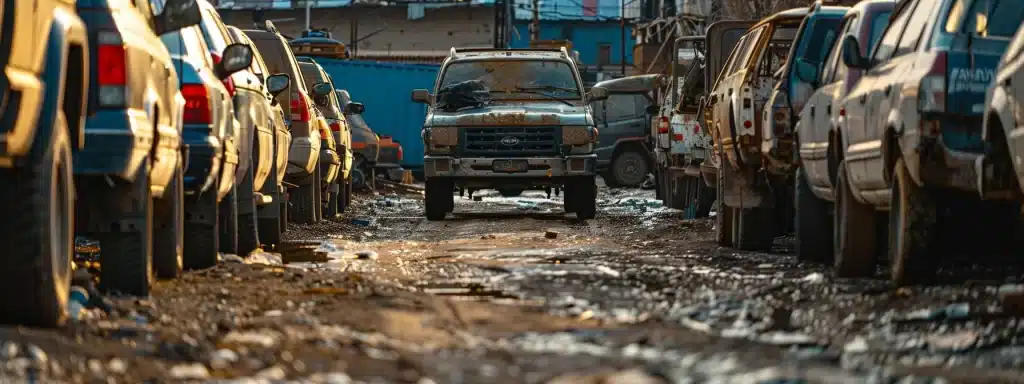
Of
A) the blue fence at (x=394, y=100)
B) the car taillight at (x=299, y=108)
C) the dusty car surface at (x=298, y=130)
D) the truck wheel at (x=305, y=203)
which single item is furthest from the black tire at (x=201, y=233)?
the blue fence at (x=394, y=100)

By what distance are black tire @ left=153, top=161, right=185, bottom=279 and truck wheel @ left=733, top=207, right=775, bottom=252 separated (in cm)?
545

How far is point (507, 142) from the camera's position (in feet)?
71.4

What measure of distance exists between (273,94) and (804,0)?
66.8 ft

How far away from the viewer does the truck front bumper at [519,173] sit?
21500 millimetres

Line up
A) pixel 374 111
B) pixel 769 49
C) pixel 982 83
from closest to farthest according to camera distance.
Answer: pixel 982 83 → pixel 769 49 → pixel 374 111

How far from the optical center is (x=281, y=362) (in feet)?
21.3

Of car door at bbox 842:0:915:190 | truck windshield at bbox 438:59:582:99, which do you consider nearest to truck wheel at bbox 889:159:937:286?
car door at bbox 842:0:915:190

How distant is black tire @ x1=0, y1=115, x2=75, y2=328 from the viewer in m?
7.02

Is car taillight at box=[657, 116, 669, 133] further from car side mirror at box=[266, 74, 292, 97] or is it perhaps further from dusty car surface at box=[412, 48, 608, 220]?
car side mirror at box=[266, 74, 292, 97]

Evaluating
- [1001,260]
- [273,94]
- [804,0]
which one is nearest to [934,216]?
[1001,260]

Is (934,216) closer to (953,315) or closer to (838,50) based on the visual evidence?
(953,315)

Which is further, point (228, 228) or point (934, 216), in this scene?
point (228, 228)

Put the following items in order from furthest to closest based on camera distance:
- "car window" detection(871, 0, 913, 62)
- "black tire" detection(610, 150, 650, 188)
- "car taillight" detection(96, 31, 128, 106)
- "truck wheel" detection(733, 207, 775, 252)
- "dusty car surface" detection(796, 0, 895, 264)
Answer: "black tire" detection(610, 150, 650, 188), "truck wheel" detection(733, 207, 775, 252), "dusty car surface" detection(796, 0, 895, 264), "car window" detection(871, 0, 913, 62), "car taillight" detection(96, 31, 128, 106)

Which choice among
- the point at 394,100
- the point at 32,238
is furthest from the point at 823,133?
the point at 394,100
